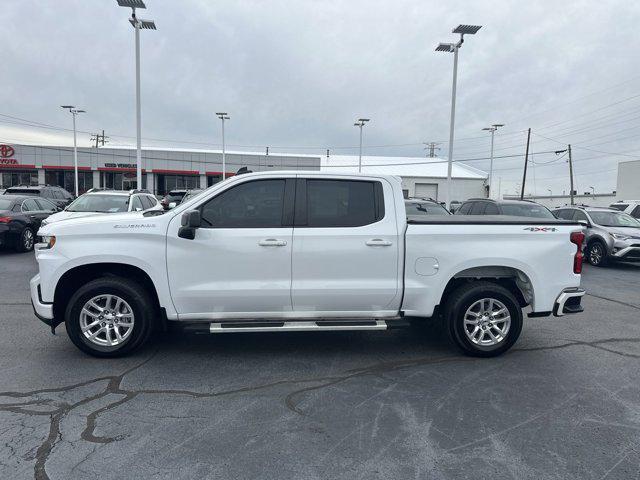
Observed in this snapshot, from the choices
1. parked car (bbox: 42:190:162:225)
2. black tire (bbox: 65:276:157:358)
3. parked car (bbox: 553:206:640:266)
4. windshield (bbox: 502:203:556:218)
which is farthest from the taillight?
parked car (bbox: 42:190:162:225)

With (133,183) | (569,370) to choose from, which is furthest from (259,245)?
(133,183)

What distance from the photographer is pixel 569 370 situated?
482 cm

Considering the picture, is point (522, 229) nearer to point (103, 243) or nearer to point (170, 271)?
point (170, 271)

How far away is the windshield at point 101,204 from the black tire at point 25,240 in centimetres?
193

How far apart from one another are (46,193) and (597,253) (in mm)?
A: 19348

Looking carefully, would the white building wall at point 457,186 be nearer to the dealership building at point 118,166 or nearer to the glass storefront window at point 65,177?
the dealership building at point 118,166

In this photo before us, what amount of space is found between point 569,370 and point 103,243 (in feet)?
16.2

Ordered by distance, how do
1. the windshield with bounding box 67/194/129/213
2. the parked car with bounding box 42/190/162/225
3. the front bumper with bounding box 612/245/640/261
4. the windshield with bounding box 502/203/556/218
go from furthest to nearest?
the front bumper with bounding box 612/245/640/261 → the windshield with bounding box 502/203/556/218 → the windshield with bounding box 67/194/129/213 → the parked car with bounding box 42/190/162/225

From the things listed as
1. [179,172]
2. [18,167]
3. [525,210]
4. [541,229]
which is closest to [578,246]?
[541,229]

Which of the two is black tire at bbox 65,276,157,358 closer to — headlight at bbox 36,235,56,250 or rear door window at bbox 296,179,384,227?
headlight at bbox 36,235,56,250

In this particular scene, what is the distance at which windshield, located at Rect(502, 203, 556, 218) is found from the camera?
12032mm

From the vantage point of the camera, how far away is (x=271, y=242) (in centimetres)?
473

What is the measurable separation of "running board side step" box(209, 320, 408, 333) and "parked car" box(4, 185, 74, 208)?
14418 mm

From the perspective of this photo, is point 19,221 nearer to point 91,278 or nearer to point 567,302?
point 91,278
